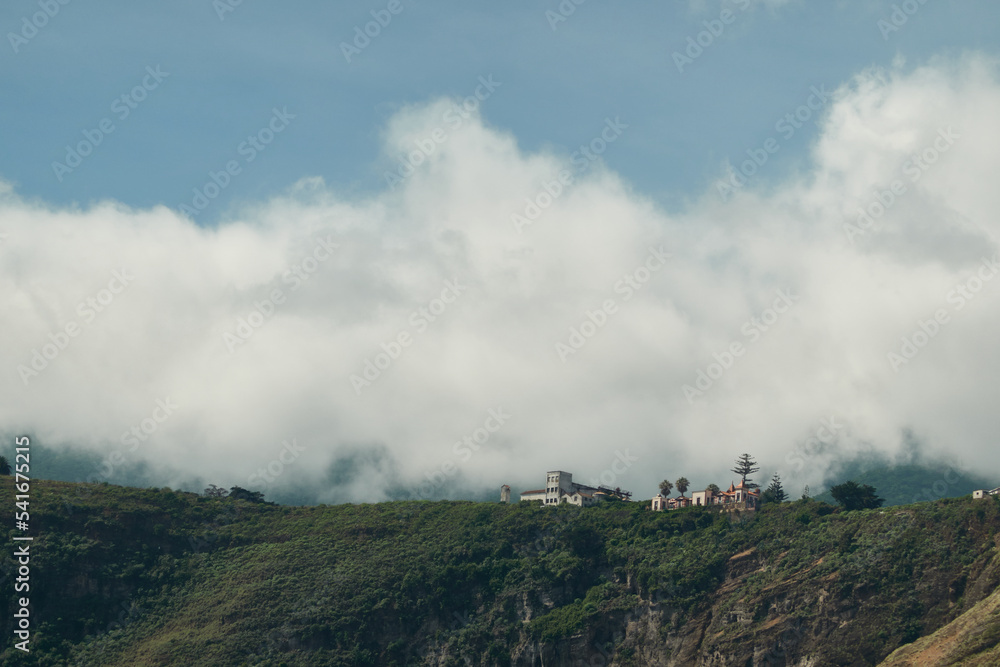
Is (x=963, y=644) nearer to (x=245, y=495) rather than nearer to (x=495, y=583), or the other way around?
(x=495, y=583)

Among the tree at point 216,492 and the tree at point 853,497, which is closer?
the tree at point 853,497

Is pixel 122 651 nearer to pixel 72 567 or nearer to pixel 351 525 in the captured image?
pixel 72 567

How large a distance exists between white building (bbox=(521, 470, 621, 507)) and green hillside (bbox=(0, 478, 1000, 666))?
5.08 metres

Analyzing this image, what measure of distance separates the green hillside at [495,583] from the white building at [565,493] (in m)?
5.08

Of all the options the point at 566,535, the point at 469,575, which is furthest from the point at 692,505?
the point at 469,575

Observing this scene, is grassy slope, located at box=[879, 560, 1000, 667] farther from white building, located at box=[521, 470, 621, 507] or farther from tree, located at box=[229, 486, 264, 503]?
tree, located at box=[229, 486, 264, 503]

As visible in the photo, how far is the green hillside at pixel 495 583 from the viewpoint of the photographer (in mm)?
117875

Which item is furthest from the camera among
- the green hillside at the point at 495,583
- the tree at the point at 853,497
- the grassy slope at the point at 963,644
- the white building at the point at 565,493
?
the white building at the point at 565,493

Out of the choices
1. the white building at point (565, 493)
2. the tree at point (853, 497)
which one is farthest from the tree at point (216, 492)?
the tree at point (853, 497)

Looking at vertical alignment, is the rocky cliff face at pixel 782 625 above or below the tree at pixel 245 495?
below

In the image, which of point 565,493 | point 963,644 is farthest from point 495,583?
point 963,644

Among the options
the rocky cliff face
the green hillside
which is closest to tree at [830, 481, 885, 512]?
the green hillside

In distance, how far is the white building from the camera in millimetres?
157625

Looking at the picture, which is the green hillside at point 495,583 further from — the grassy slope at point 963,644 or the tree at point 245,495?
the tree at point 245,495
